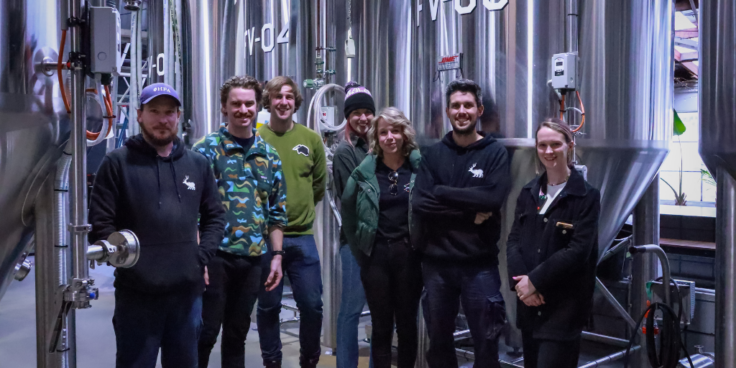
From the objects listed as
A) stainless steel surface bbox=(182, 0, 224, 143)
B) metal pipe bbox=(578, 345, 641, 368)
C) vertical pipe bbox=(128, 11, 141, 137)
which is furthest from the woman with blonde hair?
stainless steel surface bbox=(182, 0, 224, 143)

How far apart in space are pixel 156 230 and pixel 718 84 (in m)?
2.29

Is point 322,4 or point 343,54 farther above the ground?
point 322,4

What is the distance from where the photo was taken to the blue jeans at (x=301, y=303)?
10.7 ft

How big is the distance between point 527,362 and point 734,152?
121cm

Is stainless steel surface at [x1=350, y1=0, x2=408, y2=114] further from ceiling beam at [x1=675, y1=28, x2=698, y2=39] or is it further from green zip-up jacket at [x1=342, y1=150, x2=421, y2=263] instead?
ceiling beam at [x1=675, y1=28, x2=698, y2=39]

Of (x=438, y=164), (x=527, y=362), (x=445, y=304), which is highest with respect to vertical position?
(x=438, y=164)

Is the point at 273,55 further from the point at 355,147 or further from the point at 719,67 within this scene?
the point at 719,67

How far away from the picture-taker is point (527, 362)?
2.85 meters

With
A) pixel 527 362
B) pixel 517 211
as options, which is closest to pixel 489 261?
pixel 517 211

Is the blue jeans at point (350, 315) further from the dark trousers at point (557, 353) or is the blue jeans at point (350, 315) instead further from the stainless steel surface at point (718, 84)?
the stainless steel surface at point (718, 84)

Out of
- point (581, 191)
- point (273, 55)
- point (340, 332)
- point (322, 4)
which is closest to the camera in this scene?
point (581, 191)

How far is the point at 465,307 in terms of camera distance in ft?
9.50

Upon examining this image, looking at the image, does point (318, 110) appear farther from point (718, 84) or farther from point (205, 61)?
point (718, 84)

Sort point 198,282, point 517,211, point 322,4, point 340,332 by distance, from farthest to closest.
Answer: point 322,4 < point 340,332 < point 517,211 < point 198,282
